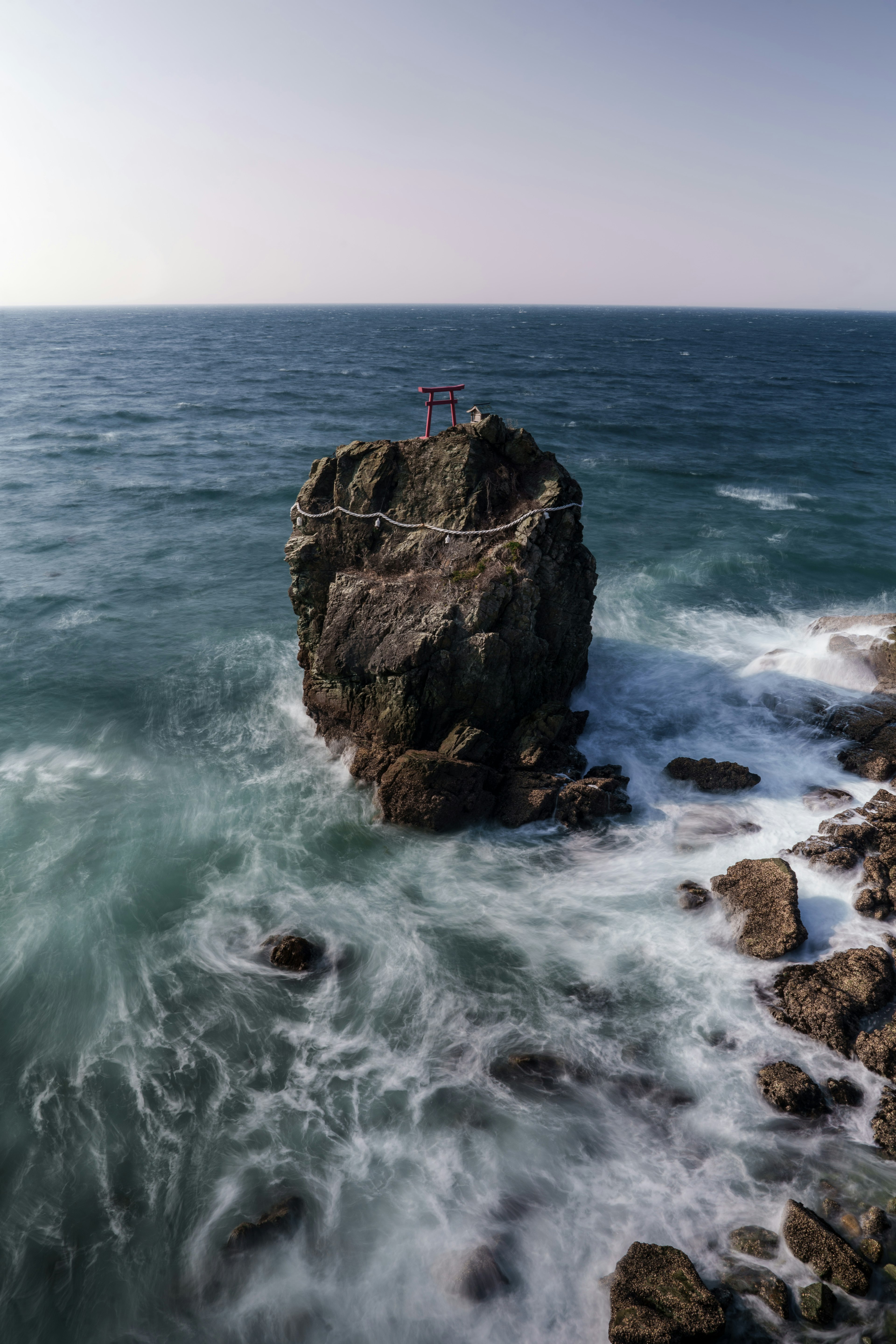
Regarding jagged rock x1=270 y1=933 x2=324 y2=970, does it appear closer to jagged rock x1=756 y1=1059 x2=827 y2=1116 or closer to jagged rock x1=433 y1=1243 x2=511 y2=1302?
jagged rock x1=433 y1=1243 x2=511 y2=1302

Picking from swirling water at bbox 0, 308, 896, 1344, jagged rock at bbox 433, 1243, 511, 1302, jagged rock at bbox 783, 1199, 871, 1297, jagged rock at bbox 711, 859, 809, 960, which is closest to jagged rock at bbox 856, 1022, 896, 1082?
swirling water at bbox 0, 308, 896, 1344

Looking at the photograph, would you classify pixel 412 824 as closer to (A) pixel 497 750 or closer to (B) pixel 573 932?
(A) pixel 497 750

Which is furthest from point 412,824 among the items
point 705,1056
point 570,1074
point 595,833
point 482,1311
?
point 482,1311

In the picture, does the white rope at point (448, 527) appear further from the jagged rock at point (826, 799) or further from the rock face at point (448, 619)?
the jagged rock at point (826, 799)

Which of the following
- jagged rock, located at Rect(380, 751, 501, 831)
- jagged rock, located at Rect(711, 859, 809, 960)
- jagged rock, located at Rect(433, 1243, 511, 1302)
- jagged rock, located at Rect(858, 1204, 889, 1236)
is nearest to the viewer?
jagged rock, located at Rect(433, 1243, 511, 1302)

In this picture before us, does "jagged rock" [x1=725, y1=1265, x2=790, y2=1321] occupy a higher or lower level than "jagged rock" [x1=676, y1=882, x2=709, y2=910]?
lower

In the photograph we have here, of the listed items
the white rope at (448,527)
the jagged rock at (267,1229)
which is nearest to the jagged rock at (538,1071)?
the jagged rock at (267,1229)
